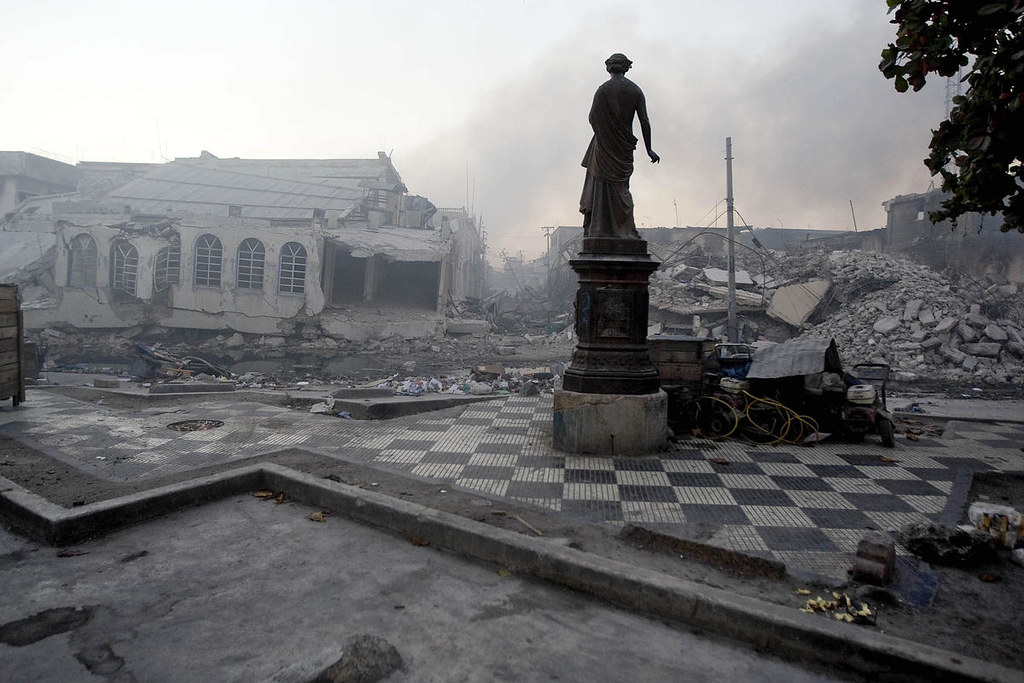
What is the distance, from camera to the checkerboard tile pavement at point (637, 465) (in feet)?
12.8

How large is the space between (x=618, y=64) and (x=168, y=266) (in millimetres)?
20197

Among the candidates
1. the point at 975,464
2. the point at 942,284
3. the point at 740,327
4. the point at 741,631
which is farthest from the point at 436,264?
the point at 741,631

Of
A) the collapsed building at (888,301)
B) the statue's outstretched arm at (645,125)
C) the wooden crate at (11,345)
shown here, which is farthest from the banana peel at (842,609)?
the collapsed building at (888,301)

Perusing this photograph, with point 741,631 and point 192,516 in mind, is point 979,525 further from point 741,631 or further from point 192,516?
point 192,516

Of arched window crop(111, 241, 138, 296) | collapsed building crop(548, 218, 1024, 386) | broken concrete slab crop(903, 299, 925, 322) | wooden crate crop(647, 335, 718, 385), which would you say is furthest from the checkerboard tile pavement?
arched window crop(111, 241, 138, 296)

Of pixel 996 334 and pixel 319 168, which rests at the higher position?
pixel 319 168

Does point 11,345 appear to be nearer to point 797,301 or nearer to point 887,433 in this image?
point 887,433

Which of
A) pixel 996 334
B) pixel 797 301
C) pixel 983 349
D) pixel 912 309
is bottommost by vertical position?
pixel 983 349

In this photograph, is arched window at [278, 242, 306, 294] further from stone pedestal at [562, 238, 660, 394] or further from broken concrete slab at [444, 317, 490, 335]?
stone pedestal at [562, 238, 660, 394]

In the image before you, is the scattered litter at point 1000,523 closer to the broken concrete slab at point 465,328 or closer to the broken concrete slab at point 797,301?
the broken concrete slab at point 797,301

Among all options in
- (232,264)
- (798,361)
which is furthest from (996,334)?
(232,264)

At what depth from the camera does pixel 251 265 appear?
21219mm

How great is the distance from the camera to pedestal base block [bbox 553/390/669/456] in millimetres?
5531

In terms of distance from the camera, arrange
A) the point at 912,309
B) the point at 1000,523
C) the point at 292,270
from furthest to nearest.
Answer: the point at 292,270 → the point at 912,309 → the point at 1000,523
